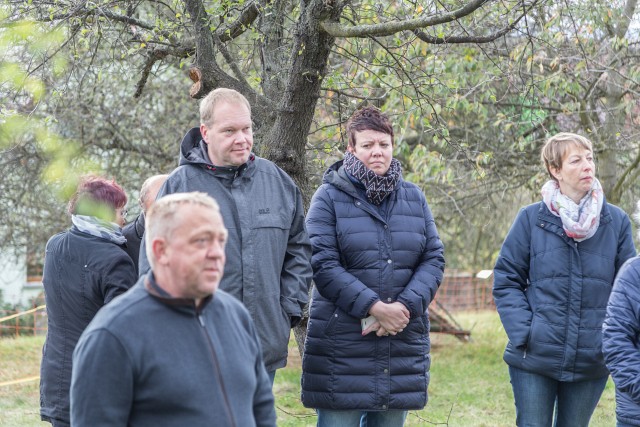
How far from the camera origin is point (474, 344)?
13.0 metres

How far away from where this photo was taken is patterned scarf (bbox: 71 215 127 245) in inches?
167

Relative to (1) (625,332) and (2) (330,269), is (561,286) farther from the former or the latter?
(2) (330,269)

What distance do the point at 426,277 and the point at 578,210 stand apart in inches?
34.1

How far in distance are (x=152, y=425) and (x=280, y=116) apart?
3346mm

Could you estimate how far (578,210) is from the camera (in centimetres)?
455

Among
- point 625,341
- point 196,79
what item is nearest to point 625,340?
point 625,341

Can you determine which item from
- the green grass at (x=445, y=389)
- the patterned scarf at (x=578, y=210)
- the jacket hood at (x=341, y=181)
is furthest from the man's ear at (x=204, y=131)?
the green grass at (x=445, y=389)

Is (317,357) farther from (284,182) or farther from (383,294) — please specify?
(284,182)

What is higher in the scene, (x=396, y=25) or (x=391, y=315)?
(x=396, y=25)

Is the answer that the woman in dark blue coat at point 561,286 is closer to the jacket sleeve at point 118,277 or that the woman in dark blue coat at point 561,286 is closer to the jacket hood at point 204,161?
the jacket hood at point 204,161

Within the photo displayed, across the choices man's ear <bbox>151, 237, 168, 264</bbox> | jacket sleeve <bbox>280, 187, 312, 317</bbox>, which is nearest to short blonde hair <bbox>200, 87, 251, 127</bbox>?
jacket sleeve <bbox>280, 187, 312, 317</bbox>

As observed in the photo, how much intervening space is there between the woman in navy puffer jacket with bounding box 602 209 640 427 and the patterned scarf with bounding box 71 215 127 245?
230cm

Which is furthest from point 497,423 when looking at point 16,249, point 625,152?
point 16,249

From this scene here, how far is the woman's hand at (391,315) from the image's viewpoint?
426cm
